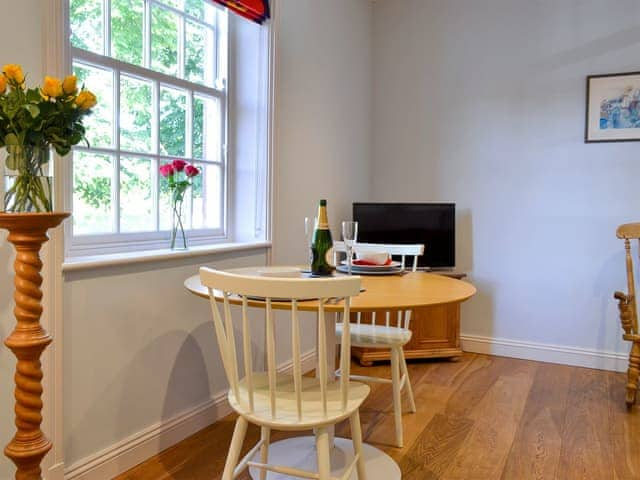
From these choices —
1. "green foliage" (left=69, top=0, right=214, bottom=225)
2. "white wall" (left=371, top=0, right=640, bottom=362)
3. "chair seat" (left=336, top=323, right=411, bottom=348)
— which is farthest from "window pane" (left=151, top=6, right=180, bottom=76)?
"white wall" (left=371, top=0, right=640, bottom=362)

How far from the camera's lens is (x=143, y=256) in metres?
2.08

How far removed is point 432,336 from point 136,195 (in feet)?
7.07

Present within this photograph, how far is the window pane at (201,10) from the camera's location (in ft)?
8.23

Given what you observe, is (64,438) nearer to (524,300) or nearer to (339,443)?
(339,443)

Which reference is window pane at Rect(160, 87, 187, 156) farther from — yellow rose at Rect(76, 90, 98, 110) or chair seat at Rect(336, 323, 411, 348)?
chair seat at Rect(336, 323, 411, 348)

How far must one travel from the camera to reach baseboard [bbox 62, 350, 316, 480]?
1.93 m

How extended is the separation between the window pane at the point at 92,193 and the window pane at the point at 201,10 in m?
0.86

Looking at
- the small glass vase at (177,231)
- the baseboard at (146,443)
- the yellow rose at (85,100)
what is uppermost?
the yellow rose at (85,100)

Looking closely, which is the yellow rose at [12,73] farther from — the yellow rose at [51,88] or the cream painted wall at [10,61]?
the cream painted wall at [10,61]

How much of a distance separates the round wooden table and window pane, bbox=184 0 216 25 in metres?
1.28

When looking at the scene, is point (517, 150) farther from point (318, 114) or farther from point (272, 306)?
point (272, 306)

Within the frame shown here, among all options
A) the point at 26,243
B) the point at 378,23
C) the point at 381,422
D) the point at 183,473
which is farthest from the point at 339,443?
the point at 378,23

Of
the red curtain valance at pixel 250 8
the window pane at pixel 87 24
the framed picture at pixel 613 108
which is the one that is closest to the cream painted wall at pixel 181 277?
the red curtain valance at pixel 250 8

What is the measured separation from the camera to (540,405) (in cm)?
283
